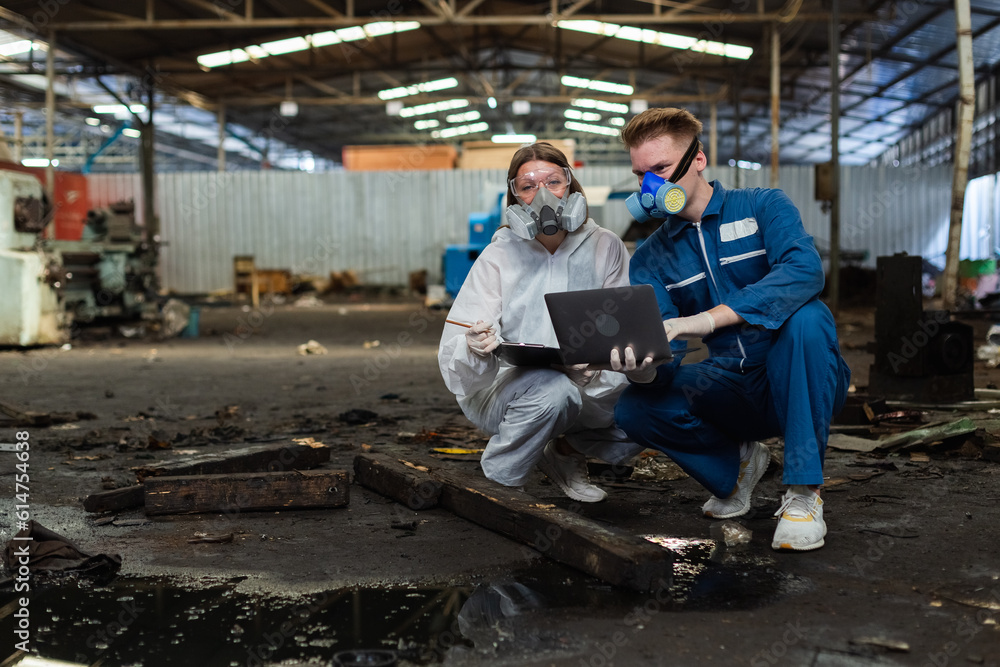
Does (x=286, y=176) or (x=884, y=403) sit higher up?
(x=286, y=176)

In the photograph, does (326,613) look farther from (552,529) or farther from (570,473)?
(570,473)

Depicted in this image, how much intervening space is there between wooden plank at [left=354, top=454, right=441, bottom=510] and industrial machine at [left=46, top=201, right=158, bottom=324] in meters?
7.97

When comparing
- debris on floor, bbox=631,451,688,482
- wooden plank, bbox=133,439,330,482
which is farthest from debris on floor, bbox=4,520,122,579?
debris on floor, bbox=631,451,688,482

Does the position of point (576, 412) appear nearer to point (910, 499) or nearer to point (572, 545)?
point (572, 545)

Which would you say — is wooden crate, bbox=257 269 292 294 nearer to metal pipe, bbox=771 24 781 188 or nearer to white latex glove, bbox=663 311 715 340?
metal pipe, bbox=771 24 781 188

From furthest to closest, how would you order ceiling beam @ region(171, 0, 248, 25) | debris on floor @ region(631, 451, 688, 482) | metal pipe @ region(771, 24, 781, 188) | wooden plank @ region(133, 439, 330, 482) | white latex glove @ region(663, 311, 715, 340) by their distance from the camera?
ceiling beam @ region(171, 0, 248, 25) < metal pipe @ region(771, 24, 781, 188) < debris on floor @ region(631, 451, 688, 482) < wooden plank @ region(133, 439, 330, 482) < white latex glove @ region(663, 311, 715, 340)

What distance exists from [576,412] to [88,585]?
1663mm

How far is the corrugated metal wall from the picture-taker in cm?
1953

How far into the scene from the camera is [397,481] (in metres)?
3.41

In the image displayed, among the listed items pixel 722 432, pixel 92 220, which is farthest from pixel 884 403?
pixel 92 220

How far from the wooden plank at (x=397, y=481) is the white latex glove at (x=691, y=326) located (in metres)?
1.15

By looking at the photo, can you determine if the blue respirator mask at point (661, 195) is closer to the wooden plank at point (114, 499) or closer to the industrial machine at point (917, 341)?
the wooden plank at point (114, 499)

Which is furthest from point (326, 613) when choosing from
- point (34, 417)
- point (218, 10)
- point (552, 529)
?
point (218, 10)

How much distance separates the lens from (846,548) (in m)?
2.71
